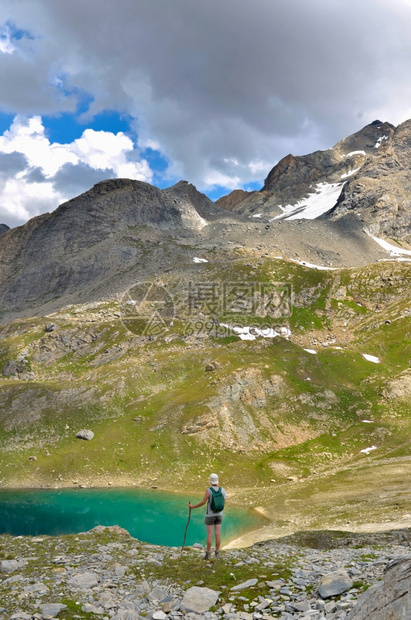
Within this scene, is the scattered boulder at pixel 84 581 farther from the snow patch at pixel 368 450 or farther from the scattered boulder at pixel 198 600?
the snow patch at pixel 368 450

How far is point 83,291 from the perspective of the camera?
19000cm

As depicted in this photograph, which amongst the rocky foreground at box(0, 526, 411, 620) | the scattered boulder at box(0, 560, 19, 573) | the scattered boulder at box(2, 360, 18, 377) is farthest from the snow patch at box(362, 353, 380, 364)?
the scattered boulder at box(0, 560, 19, 573)

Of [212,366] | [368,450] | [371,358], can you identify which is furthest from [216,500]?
[371,358]

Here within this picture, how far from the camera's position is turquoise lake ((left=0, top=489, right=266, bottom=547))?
5116 centimetres

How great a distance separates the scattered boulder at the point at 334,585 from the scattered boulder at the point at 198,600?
411 centimetres

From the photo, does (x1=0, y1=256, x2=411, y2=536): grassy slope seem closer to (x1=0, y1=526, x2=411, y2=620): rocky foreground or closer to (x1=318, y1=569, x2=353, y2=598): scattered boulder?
(x1=0, y1=526, x2=411, y2=620): rocky foreground

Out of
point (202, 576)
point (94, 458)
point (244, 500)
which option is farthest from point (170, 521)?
point (202, 576)

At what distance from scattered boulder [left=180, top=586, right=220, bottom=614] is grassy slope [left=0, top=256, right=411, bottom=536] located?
3961cm

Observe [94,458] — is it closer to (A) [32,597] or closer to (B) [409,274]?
(A) [32,597]

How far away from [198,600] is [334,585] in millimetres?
5155

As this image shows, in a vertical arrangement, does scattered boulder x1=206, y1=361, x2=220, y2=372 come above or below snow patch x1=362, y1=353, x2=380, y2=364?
above

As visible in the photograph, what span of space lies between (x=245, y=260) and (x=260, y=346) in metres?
76.8

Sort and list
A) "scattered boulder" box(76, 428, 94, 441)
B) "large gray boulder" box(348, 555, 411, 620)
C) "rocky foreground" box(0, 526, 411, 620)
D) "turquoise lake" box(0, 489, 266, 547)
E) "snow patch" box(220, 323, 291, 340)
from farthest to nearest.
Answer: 1. "snow patch" box(220, 323, 291, 340)
2. "scattered boulder" box(76, 428, 94, 441)
3. "turquoise lake" box(0, 489, 266, 547)
4. "rocky foreground" box(0, 526, 411, 620)
5. "large gray boulder" box(348, 555, 411, 620)

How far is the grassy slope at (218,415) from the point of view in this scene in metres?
71.2
